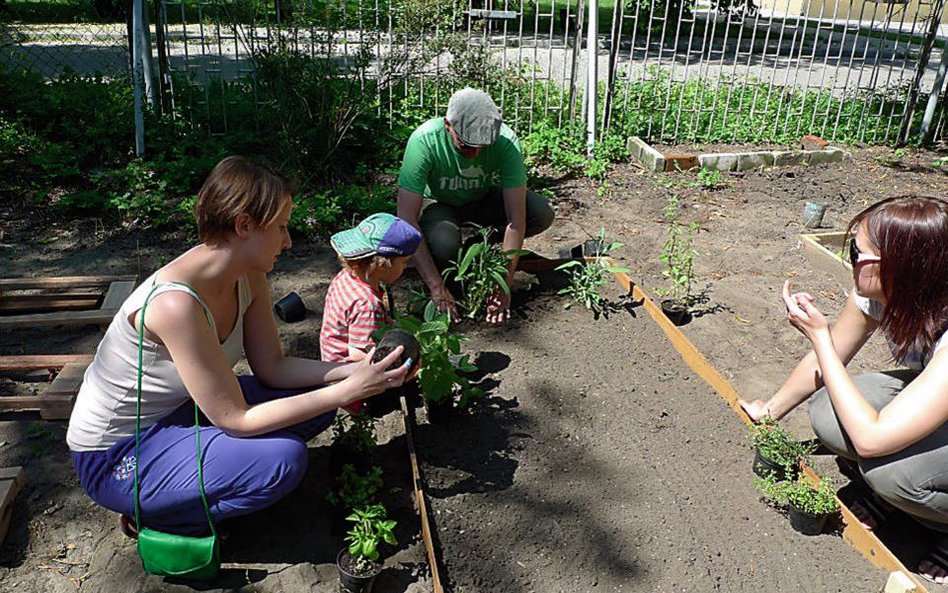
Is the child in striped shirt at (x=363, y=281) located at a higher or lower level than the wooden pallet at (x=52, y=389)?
higher

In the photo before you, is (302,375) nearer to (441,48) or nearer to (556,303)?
(556,303)

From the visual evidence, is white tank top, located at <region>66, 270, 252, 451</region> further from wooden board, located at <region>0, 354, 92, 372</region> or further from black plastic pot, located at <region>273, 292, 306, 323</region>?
black plastic pot, located at <region>273, 292, 306, 323</region>

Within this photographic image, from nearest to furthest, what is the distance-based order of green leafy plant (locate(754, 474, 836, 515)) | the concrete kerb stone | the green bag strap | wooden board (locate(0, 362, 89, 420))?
the green bag strap < green leafy plant (locate(754, 474, 836, 515)) < wooden board (locate(0, 362, 89, 420)) < the concrete kerb stone

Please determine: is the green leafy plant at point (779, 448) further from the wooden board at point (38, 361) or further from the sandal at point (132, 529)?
the wooden board at point (38, 361)

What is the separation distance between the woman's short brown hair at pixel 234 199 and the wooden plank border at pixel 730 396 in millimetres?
2026

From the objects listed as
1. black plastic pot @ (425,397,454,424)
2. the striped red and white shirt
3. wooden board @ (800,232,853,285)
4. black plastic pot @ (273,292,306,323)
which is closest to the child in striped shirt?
the striped red and white shirt

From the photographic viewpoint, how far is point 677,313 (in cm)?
395

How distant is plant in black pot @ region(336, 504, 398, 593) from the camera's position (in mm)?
2229

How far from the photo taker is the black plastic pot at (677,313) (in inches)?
155

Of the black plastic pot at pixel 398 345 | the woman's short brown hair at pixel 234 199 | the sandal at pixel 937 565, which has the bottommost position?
the sandal at pixel 937 565

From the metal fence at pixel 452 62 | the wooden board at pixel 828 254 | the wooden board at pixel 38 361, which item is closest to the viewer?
the wooden board at pixel 38 361

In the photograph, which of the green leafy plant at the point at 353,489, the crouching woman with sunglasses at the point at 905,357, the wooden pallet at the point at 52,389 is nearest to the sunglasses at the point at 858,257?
the crouching woman with sunglasses at the point at 905,357

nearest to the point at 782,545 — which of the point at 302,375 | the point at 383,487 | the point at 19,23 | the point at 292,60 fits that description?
the point at 383,487

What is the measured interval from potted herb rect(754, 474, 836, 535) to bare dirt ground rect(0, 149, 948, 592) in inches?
2.0
